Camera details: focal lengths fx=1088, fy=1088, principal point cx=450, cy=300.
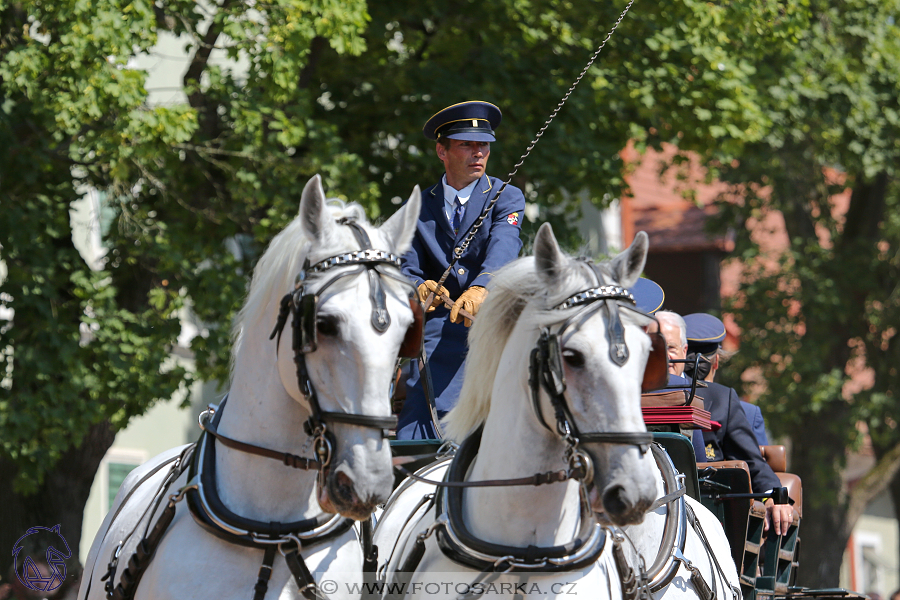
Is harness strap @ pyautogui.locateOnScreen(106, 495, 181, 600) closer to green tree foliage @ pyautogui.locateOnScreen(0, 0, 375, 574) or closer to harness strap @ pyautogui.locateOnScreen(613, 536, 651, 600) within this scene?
harness strap @ pyautogui.locateOnScreen(613, 536, 651, 600)

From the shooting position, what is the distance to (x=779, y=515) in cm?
565

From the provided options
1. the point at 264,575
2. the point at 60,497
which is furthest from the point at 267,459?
the point at 60,497

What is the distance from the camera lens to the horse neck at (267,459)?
3.46 meters

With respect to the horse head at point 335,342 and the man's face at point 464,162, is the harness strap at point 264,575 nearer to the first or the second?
the horse head at point 335,342

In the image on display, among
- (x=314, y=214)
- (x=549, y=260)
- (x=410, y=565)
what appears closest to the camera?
(x=314, y=214)

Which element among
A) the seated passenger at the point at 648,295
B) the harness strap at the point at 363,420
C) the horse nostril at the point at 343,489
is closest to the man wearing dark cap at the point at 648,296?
the seated passenger at the point at 648,295

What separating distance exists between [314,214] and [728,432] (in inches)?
132

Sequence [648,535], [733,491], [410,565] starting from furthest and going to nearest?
[733,491] < [648,535] < [410,565]

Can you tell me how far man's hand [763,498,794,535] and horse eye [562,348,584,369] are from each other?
2803 mm

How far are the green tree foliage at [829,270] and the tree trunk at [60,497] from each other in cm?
842

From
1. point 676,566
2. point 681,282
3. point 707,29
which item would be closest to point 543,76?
point 707,29

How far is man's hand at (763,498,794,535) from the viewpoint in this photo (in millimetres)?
5641

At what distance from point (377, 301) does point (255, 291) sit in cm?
55

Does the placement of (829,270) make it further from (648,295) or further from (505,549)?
(505,549)
